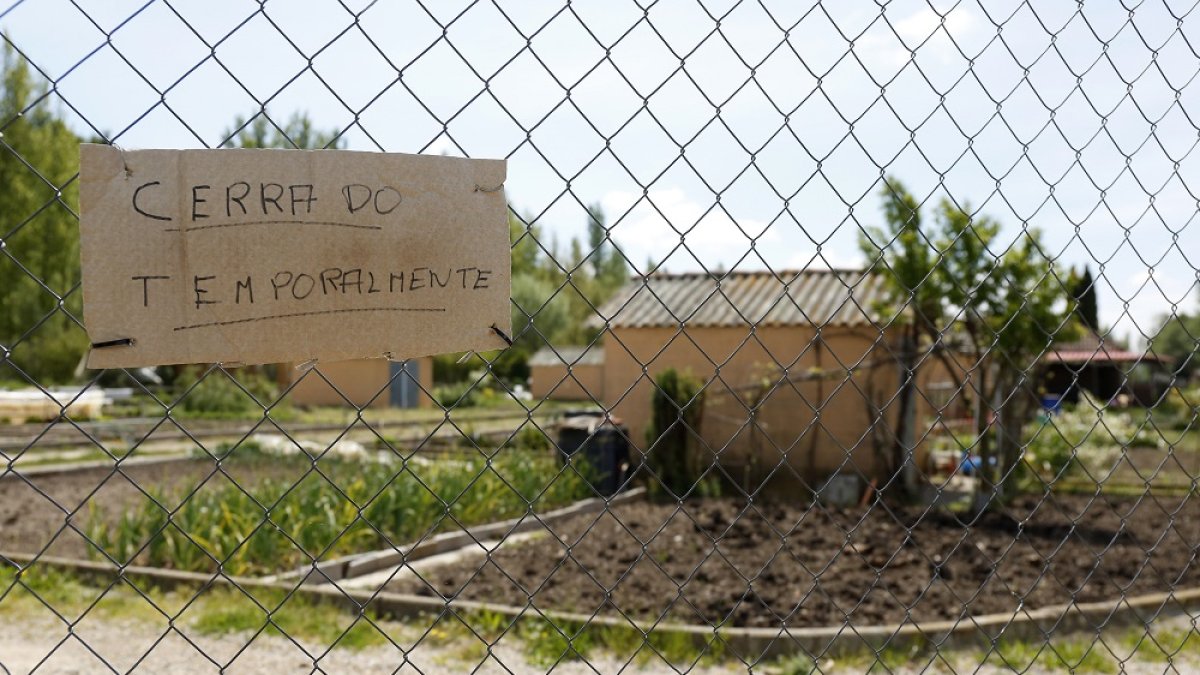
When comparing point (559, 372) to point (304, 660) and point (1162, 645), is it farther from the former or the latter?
point (1162, 645)

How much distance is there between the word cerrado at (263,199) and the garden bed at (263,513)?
4021 mm

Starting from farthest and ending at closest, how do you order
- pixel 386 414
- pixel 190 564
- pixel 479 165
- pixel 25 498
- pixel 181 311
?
pixel 386 414
pixel 25 498
pixel 190 564
pixel 479 165
pixel 181 311

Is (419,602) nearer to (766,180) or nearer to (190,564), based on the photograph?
(190,564)

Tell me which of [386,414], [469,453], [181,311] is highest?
[181,311]

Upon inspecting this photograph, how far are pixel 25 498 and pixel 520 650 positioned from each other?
746cm

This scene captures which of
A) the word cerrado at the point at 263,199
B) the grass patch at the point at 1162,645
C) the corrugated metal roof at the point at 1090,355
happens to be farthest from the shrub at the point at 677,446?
the word cerrado at the point at 263,199

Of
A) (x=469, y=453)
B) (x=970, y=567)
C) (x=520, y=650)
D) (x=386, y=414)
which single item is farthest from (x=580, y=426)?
(x=386, y=414)

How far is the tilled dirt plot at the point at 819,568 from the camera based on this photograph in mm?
6441

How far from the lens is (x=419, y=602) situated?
6.48 meters

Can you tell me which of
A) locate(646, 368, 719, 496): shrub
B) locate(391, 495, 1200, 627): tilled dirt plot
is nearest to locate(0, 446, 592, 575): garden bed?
locate(391, 495, 1200, 627): tilled dirt plot

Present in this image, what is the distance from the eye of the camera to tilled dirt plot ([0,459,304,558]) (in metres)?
8.55

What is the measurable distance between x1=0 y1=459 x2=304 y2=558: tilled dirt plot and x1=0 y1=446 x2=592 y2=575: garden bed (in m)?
0.02

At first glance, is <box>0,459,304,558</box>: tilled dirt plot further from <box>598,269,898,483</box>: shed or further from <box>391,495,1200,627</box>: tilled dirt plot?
<box>598,269,898,483</box>: shed

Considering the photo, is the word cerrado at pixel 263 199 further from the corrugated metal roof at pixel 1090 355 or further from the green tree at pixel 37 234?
the green tree at pixel 37 234
